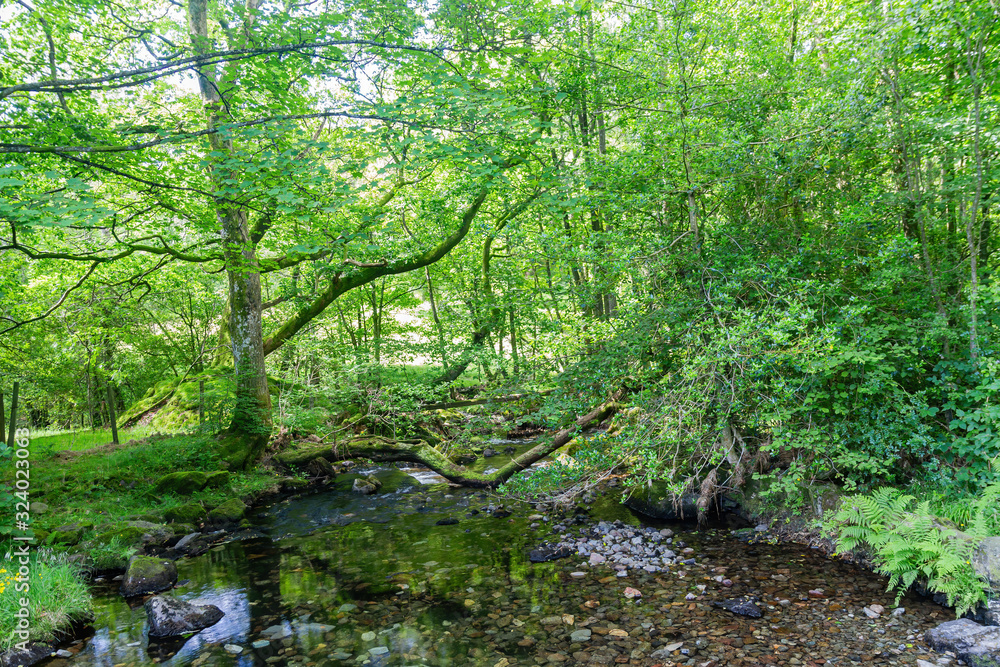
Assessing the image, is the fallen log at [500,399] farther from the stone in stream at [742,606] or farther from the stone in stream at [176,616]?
the stone in stream at [176,616]

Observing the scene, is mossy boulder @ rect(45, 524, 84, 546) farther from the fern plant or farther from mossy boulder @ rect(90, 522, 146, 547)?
the fern plant

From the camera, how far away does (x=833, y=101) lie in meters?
7.05

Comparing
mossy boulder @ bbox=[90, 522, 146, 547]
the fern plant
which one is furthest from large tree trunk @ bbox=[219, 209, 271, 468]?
the fern plant

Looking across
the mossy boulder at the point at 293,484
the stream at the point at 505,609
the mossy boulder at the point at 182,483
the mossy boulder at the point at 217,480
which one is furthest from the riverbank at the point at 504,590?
the mossy boulder at the point at 293,484

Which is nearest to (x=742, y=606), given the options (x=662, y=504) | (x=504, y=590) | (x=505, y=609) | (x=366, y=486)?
(x=505, y=609)

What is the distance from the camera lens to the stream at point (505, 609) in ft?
16.9

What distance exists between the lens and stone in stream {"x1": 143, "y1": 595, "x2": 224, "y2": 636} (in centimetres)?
614

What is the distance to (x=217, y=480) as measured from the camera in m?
12.4

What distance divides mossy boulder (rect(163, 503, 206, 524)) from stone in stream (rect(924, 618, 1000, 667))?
11700 mm

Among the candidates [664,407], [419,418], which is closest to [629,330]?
[664,407]

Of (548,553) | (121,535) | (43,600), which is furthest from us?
(121,535)

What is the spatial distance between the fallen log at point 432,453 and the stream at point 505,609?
1.52 m

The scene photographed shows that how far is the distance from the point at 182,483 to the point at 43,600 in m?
6.21

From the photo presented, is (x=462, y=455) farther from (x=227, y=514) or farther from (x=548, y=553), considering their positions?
(x=548, y=553)
